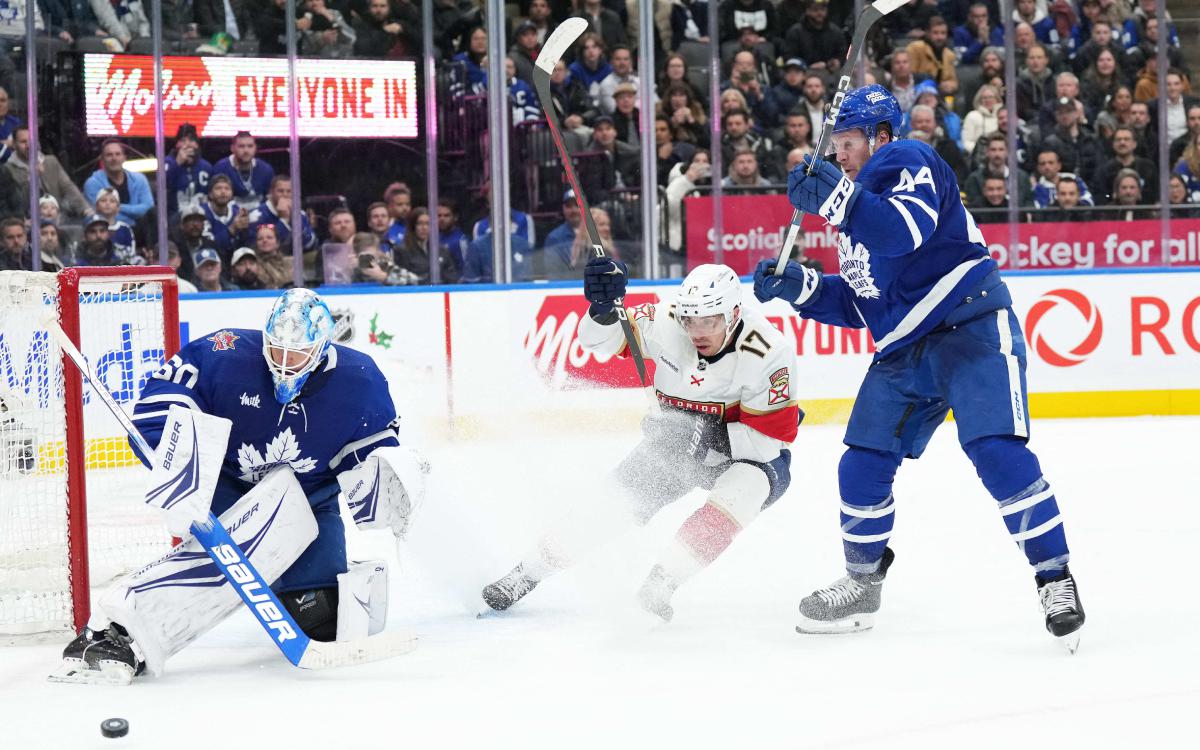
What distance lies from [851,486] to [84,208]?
5050mm

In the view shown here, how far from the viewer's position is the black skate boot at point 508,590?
140 inches

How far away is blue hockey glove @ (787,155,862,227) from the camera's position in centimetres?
306

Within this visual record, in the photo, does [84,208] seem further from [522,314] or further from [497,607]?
[497,607]

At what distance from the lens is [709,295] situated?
3418 millimetres

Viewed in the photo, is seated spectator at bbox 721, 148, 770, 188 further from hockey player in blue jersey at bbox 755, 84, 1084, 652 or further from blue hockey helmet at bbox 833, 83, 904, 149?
blue hockey helmet at bbox 833, 83, 904, 149

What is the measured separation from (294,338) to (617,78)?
17.0ft

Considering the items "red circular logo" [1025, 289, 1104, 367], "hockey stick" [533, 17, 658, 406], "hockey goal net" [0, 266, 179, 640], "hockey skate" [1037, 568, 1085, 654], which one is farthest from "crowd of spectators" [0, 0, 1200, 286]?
"hockey skate" [1037, 568, 1085, 654]

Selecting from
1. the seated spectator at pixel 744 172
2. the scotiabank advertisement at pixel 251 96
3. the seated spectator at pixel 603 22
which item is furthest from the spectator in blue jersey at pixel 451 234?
the seated spectator at pixel 744 172

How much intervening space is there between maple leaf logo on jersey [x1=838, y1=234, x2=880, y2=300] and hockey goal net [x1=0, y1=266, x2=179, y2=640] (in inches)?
69.2

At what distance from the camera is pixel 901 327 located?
10.7ft

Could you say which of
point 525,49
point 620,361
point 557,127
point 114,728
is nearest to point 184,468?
point 114,728

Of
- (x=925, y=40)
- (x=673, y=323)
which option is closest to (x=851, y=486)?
(x=673, y=323)

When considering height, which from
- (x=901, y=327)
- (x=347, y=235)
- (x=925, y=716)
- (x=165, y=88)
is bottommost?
(x=925, y=716)

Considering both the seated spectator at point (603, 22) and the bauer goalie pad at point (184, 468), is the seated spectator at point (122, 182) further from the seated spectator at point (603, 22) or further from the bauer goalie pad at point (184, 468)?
the bauer goalie pad at point (184, 468)
